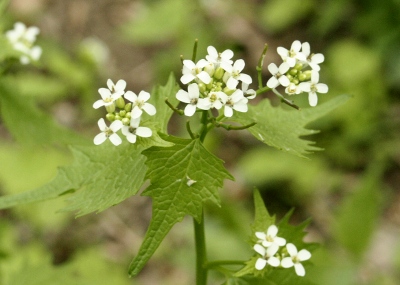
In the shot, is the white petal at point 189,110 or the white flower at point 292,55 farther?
the white flower at point 292,55

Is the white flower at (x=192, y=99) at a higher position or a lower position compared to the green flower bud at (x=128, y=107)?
higher

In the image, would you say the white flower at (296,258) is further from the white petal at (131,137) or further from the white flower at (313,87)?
the white petal at (131,137)

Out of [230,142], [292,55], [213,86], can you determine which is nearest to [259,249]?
[213,86]

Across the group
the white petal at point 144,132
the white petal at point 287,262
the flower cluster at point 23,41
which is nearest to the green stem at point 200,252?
the white petal at point 287,262

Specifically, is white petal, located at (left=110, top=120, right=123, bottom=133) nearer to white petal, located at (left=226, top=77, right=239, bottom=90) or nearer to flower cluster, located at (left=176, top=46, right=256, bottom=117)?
flower cluster, located at (left=176, top=46, right=256, bottom=117)

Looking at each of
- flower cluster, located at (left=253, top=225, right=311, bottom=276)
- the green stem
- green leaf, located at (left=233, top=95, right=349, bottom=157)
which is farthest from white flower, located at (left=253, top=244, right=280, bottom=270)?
green leaf, located at (left=233, top=95, right=349, bottom=157)
